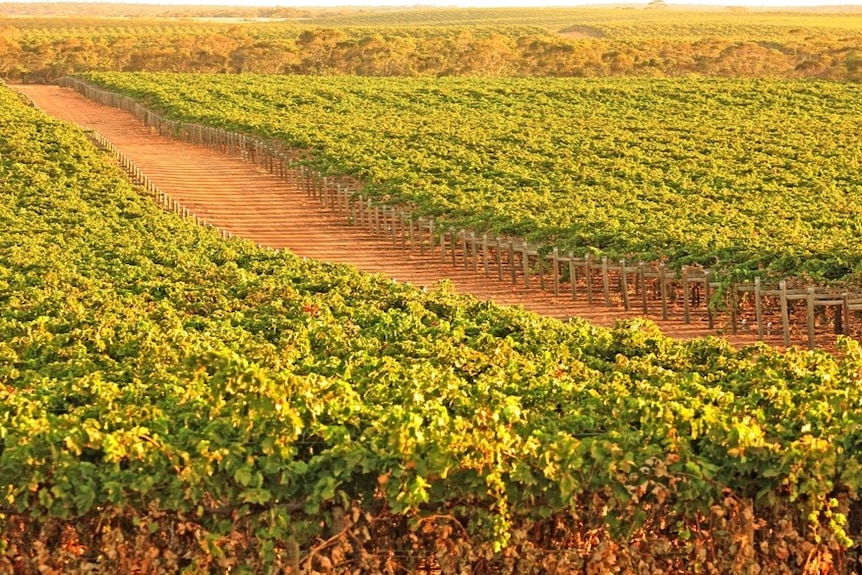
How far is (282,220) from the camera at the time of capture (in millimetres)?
44812

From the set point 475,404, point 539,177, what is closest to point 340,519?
point 475,404

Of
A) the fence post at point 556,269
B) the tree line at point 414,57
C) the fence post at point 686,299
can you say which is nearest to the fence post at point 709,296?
the fence post at point 686,299

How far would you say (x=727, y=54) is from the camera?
119 metres

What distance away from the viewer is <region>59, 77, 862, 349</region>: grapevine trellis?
87.2ft

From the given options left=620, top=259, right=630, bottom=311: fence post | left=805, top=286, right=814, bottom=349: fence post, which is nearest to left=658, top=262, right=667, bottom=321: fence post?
left=620, top=259, right=630, bottom=311: fence post

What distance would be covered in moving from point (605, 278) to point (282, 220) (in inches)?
658

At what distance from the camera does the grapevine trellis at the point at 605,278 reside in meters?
26.6

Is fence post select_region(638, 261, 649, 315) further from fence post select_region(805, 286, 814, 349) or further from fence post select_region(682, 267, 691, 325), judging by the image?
fence post select_region(805, 286, 814, 349)

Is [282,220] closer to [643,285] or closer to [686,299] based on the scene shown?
[643,285]

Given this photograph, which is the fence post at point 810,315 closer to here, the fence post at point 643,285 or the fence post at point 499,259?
the fence post at point 643,285

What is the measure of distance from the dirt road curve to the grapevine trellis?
41 centimetres

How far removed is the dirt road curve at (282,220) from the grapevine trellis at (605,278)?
406 millimetres

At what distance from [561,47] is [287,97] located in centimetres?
4964

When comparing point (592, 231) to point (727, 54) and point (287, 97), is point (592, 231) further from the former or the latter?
point (727, 54)
